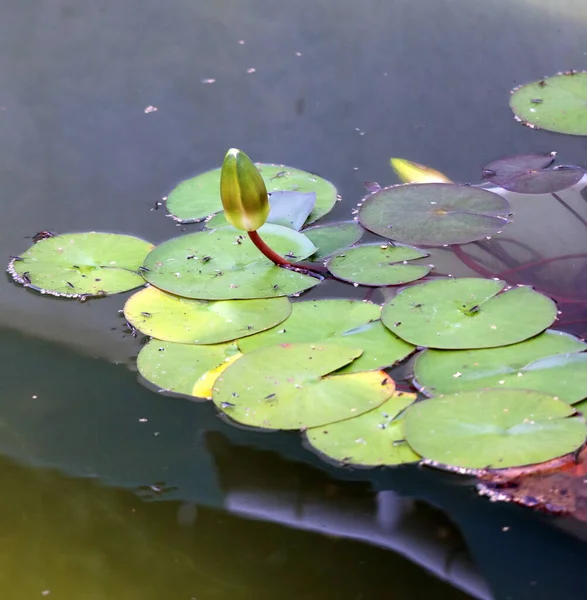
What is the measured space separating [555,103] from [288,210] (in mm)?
803

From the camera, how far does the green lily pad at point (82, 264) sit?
1354 millimetres

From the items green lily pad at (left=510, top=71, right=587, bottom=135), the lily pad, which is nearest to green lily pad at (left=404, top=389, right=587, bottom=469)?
the lily pad

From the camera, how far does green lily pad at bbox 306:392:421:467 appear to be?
100 cm

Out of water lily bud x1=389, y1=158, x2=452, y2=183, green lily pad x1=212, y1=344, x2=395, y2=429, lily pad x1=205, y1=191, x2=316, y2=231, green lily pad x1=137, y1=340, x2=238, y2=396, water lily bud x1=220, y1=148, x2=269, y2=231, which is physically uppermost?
water lily bud x1=220, y1=148, x2=269, y2=231

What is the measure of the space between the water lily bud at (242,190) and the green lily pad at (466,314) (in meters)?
0.29

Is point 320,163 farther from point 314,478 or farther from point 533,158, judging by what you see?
point 314,478

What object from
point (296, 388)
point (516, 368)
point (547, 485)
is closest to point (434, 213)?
point (516, 368)

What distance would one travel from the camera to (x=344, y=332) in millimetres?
1212

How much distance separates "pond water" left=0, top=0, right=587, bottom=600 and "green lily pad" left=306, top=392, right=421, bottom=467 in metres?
0.03

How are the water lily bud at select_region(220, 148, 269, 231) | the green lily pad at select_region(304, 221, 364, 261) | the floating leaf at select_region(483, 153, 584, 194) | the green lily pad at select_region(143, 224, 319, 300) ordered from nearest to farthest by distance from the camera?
1. the water lily bud at select_region(220, 148, 269, 231)
2. the green lily pad at select_region(143, 224, 319, 300)
3. the green lily pad at select_region(304, 221, 364, 261)
4. the floating leaf at select_region(483, 153, 584, 194)

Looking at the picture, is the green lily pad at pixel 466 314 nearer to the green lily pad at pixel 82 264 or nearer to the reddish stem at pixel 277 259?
the reddish stem at pixel 277 259

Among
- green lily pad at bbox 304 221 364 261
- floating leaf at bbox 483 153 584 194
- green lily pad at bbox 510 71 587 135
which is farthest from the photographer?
green lily pad at bbox 510 71 587 135

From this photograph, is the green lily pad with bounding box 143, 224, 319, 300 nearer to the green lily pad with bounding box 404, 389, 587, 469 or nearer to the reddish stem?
the reddish stem

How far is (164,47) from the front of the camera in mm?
2166
